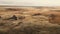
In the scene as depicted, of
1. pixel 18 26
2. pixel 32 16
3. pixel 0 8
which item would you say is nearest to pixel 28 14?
pixel 32 16

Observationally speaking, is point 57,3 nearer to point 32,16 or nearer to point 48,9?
point 48,9

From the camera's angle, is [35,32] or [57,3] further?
[57,3]

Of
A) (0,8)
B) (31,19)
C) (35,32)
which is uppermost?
(0,8)

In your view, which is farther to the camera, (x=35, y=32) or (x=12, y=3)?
(x=12, y=3)

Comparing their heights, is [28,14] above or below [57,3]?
below

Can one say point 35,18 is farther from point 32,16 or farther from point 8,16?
point 8,16

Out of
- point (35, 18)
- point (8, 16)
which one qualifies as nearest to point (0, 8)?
point (8, 16)
